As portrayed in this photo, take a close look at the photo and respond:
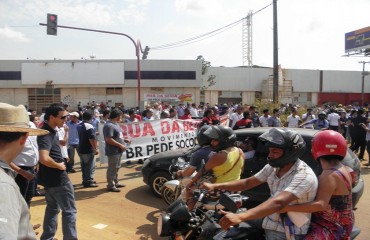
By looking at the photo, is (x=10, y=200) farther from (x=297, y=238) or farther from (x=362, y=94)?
(x=362, y=94)

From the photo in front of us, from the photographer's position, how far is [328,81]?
136 feet

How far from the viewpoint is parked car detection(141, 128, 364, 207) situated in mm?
5117

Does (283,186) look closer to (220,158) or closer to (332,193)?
(332,193)

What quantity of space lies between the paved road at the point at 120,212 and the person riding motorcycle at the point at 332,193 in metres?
2.98

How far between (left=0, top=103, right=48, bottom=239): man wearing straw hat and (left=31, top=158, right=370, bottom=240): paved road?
3429 millimetres

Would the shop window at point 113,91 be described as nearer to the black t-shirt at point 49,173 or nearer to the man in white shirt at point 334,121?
the man in white shirt at point 334,121

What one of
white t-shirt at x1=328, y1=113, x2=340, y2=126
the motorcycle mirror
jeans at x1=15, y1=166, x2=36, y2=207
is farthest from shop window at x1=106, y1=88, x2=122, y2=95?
the motorcycle mirror

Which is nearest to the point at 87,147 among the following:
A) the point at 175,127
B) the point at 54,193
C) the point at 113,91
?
the point at 175,127

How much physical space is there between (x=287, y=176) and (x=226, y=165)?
1.27m

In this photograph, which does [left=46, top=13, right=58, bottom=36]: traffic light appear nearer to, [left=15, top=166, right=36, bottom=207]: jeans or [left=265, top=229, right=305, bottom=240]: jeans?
[left=15, top=166, right=36, bottom=207]: jeans

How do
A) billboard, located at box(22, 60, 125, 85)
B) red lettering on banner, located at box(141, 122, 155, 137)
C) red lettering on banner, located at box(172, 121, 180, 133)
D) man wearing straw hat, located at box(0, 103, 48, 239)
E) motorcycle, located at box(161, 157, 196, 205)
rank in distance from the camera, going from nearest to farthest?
man wearing straw hat, located at box(0, 103, 48, 239), motorcycle, located at box(161, 157, 196, 205), red lettering on banner, located at box(141, 122, 155, 137), red lettering on banner, located at box(172, 121, 180, 133), billboard, located at box(22, 60, 125, 85)

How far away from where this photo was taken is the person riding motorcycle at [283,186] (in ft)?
7.34

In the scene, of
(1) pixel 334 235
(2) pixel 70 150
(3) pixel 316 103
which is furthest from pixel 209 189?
(3) pixel 316 103

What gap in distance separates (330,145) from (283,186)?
1.46 ft
